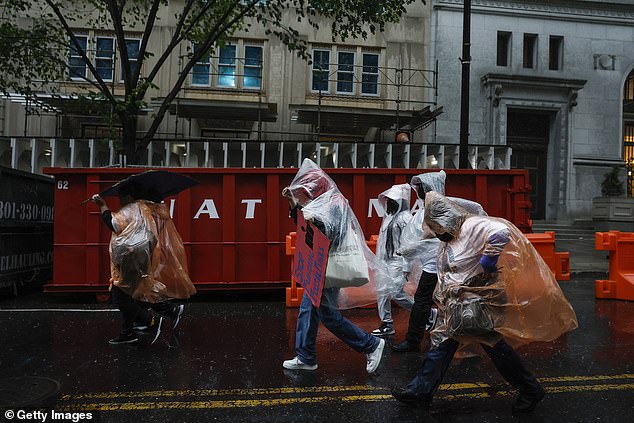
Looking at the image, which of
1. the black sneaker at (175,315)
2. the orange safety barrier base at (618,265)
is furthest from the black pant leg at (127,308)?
the orange safety barrier base at (618,265)

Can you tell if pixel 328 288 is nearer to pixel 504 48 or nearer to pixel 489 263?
pixel 489 263

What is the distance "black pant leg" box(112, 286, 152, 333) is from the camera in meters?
5.43

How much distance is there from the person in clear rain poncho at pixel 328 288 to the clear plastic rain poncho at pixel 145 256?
5.25 ft

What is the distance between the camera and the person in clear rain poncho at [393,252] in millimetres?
5973

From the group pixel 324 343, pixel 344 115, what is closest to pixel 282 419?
pixel 324 343

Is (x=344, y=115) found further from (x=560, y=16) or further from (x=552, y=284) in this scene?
(x=552, y=284)

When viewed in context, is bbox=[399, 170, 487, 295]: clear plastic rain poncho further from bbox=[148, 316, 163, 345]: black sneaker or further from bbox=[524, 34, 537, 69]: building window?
bbox=[524, 34, 537, 69]: building window

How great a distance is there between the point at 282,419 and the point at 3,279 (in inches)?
247

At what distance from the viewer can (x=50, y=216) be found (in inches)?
368

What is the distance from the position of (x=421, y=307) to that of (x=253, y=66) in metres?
13.1

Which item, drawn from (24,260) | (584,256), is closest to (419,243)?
(24,260)

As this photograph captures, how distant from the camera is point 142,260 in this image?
5.34 meters

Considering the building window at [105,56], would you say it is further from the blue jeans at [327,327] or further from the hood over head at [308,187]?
the blue jeans at [327,327]

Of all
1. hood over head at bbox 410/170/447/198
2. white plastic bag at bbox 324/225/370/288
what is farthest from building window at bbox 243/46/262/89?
white plastic bag at bbox 324/225/370/288
